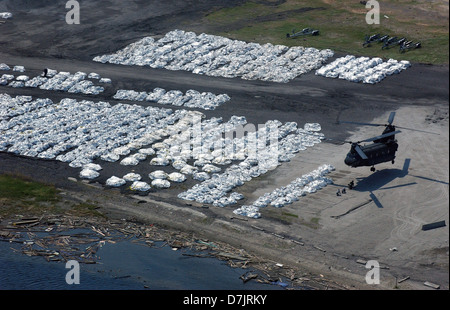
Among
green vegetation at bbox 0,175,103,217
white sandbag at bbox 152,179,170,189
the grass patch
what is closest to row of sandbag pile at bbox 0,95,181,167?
the grass patch

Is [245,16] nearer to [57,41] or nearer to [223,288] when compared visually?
[57,41]

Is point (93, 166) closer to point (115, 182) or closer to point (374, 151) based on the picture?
point (115, 182)

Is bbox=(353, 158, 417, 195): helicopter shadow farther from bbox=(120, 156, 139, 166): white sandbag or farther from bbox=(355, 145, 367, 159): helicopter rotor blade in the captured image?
bbox=(120, 156, 139, 166): white sandbag

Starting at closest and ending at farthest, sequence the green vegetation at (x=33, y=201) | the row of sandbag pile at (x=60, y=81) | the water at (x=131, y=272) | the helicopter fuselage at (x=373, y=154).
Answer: the water at (x=131, y=272) < the helicopter fuselage at (x=373, y=154) < the green vegetation at (x=33, y=201) < the row of sandbag pile at (x=60, y=81)

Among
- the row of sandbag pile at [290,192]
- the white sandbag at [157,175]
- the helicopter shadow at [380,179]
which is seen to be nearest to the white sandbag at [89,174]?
the white sandbag at [157,175]

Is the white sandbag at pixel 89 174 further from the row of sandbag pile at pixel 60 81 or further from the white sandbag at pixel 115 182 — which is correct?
the row of sandbag pile at pixel 60 81
